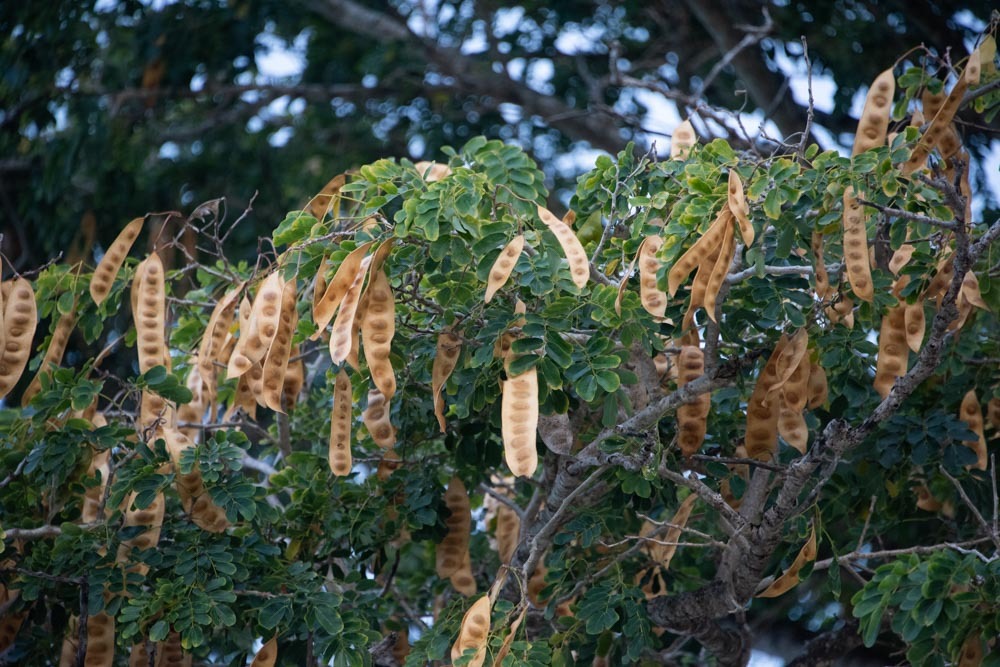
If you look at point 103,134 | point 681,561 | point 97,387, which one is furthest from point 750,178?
point 103,134

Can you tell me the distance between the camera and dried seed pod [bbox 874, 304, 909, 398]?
348cm

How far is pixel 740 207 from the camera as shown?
2.96 m

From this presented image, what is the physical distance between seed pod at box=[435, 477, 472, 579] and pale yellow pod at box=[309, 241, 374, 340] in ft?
3.24

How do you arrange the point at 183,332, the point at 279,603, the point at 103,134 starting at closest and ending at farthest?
the point at 279,603 < the point at 183,332 < the point at 103,134

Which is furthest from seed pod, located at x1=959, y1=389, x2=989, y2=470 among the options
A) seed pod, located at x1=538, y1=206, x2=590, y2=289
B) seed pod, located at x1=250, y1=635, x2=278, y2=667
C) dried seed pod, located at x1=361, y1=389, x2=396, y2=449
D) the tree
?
seed pod, located at x1=250, y1=635, x2=278, y2=667

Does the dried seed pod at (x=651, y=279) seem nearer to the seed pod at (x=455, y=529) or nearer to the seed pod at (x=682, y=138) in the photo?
the seed pod at (x=682, y=138)

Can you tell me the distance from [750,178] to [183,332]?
2.10m

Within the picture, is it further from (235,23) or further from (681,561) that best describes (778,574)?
(235,23)

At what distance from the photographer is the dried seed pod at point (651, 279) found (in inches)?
122

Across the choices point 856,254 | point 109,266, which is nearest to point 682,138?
point 856,254

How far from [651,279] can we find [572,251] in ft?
0.70

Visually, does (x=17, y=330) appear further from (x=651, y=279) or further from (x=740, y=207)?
(x=740, y=207)

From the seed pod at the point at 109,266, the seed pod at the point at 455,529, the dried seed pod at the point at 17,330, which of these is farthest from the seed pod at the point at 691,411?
the dried seed pod at the point at 17,330

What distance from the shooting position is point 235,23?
6836 millimetres
